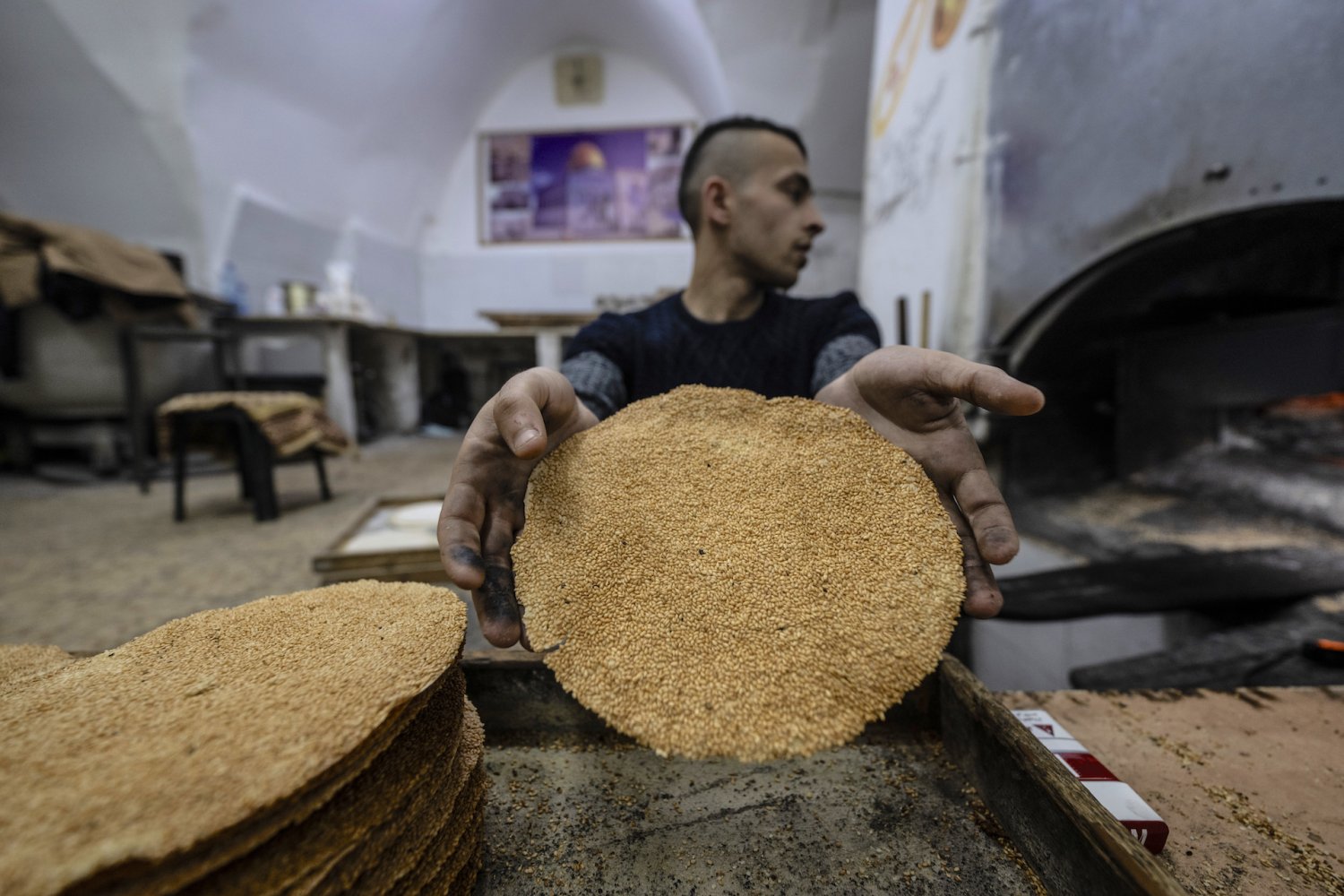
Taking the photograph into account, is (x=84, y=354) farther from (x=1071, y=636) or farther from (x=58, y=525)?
(x=1071, y=636)

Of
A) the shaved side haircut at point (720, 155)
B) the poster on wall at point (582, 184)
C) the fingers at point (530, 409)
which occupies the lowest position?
the fingers at point (530, 409)

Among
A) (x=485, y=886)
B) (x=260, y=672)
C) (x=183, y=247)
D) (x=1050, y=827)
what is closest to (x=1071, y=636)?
(x=1050, y=827)

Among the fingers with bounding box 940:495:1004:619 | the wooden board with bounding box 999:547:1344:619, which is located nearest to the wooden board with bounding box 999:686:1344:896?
the fingers with bounding box 940:495:1004:619

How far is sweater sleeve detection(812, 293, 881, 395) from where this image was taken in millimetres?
1003

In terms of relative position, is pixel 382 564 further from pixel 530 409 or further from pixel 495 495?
pixel 530 409

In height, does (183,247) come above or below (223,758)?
above

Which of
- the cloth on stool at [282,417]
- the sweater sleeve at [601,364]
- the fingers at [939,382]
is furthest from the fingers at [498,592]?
the cloth on stool at [282,417]

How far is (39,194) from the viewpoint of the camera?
4.05 m

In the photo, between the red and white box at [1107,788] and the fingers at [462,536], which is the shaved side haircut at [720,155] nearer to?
the fingers at [462,536]

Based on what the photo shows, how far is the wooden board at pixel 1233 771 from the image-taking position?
0.60m

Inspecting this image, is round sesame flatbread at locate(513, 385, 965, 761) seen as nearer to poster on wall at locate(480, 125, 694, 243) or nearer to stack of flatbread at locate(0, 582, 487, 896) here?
stack of flatbread at locate(0, 582, 487, 896)

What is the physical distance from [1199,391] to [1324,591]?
1055mm

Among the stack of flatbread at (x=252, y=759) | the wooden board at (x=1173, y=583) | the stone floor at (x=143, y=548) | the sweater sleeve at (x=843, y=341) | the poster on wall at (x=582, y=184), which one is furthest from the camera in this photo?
the poster on wall at (x=582, y=184)

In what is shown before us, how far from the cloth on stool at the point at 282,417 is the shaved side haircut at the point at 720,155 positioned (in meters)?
2.31
